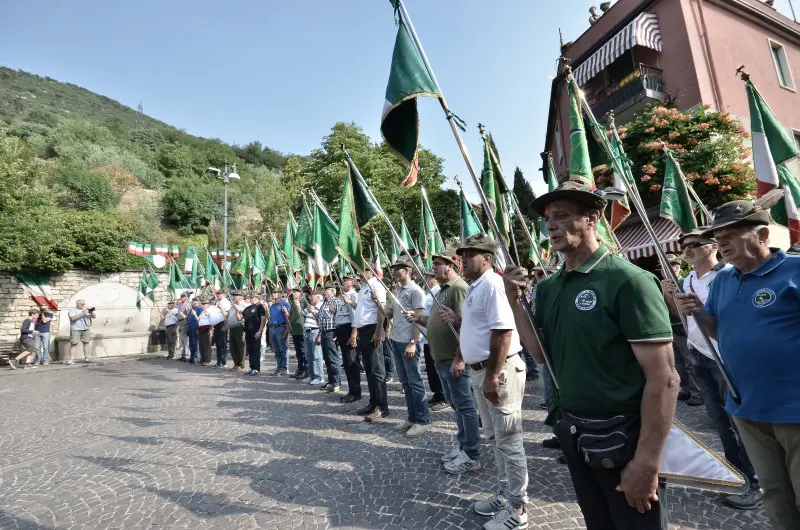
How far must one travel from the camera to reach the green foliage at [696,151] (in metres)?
12.0

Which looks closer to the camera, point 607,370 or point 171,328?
point 607,370

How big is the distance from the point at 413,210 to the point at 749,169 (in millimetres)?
18028

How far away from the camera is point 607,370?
1.78 meters

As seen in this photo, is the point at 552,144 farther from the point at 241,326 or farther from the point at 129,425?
the point at 129,425

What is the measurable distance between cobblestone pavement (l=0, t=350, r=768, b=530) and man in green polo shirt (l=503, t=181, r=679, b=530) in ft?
5.63

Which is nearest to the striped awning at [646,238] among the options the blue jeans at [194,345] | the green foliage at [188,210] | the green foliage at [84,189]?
the blue jeans at [194,345]

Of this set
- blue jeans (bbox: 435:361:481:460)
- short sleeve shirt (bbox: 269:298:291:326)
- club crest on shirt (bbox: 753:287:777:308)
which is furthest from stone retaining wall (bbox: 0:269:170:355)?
club crest on shirt (bbox: 753:287:777:308)

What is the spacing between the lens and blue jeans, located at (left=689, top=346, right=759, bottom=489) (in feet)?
11.2

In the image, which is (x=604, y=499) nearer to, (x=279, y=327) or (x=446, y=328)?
(x=446, y=328)

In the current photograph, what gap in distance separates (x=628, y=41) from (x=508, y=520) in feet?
52.8

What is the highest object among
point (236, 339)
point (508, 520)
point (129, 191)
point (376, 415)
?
point (129, 191)

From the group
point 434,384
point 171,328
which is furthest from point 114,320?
point 434,384

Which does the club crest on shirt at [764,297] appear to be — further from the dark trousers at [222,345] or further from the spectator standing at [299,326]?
the dark trousers at [222,345]

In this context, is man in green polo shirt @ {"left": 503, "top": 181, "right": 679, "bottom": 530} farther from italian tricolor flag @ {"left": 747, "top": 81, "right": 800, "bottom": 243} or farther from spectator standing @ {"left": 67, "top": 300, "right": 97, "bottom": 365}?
spectator standing @ {"left": 67, "top": 300, "right": 97, "bottom": 365}
